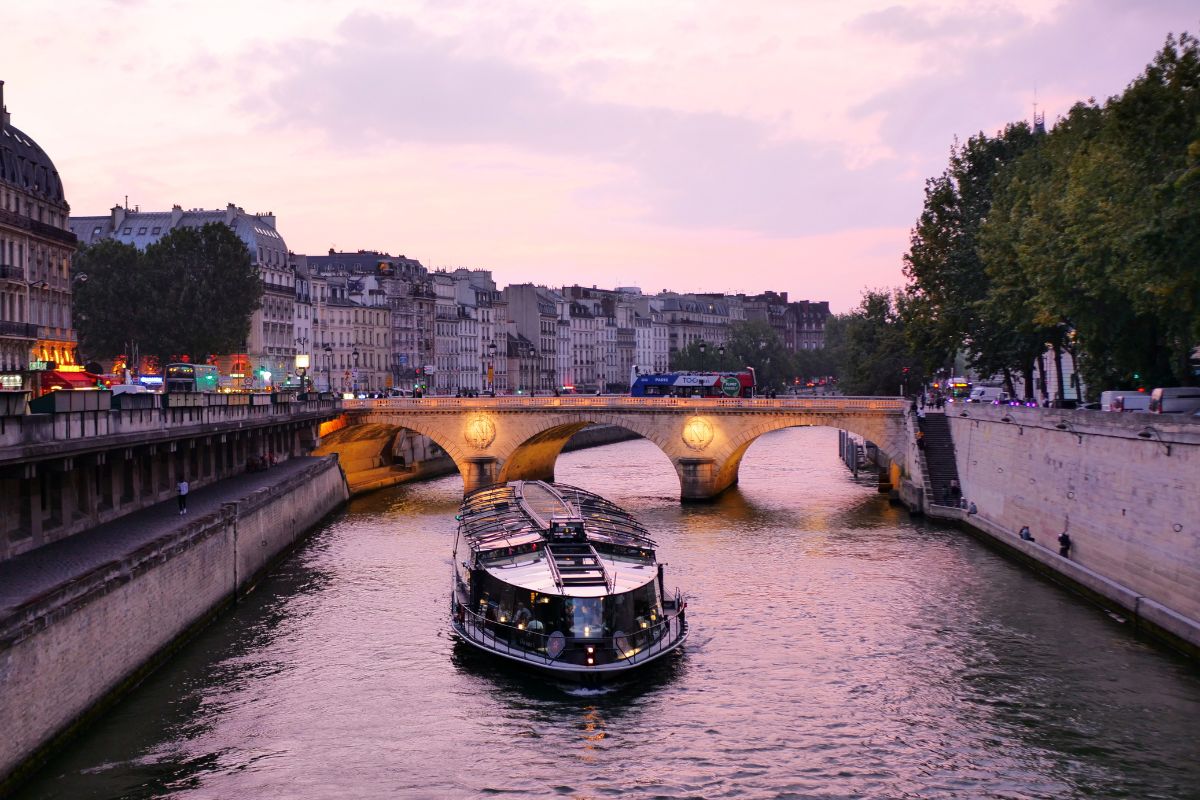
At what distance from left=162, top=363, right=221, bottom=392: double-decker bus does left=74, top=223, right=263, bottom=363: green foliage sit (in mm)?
12897

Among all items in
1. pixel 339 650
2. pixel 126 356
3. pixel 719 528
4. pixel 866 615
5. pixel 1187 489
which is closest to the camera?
pixel 1187 489

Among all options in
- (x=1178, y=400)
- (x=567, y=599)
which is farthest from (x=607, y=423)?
(x=567, y=599)

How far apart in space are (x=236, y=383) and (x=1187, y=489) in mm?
89574

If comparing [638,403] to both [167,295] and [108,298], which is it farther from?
[108,298]

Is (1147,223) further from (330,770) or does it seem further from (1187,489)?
(330,770)

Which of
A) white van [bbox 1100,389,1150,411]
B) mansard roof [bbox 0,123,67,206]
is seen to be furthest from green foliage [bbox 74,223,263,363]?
white van [bbox 1100,389,1150,411]

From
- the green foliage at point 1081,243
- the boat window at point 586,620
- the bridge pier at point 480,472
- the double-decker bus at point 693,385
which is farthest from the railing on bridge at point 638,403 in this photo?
the boat window at point 586,620

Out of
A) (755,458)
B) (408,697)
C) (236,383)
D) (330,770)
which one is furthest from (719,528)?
(236,383)

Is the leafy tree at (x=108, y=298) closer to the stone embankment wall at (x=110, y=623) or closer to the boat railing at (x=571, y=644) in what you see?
the stone embankment wall at (x=110, y=623)

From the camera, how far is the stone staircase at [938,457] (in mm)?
74375

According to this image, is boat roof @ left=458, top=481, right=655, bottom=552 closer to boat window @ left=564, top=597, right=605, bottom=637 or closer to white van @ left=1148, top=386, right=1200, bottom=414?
boat window @ left=564, top=597, right=605, bottom=637

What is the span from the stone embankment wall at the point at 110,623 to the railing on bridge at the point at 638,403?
36213mm

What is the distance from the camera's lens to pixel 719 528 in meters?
70.6

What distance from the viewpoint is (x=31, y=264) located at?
8381 cm
